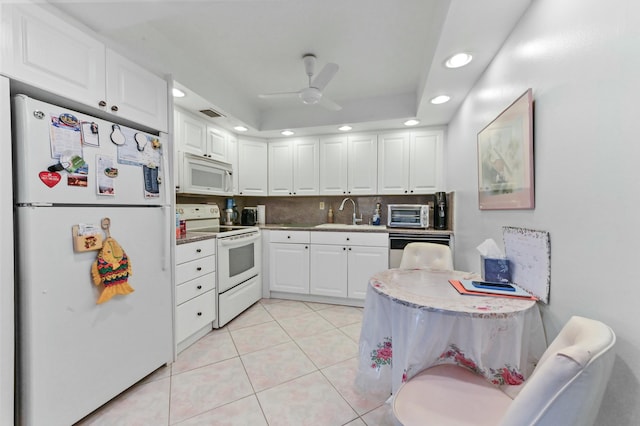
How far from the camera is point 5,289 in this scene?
1.09 meters

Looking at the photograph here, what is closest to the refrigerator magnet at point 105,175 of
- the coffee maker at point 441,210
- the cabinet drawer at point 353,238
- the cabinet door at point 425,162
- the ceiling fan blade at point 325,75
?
the ceiling fan blade at point 325,75

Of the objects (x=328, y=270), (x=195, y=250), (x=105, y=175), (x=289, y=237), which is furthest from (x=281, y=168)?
(x=105, y=175)

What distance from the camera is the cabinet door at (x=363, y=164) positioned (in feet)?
10.7

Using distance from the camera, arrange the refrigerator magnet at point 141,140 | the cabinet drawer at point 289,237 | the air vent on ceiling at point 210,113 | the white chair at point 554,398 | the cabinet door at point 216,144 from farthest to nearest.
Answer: the cabinet drawer at point 289,237
the cabinet door at point 216,144
the air vent on ceiling at point 210,113
the refrigerator magnet at point 141,140
the white chair at point 554,398

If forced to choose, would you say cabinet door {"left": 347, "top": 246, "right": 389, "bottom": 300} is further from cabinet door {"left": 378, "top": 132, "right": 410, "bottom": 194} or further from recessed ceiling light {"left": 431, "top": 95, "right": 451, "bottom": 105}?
recessed ceiling light {"left": 431, "top": 95, "right": 451, "bottom": 105}

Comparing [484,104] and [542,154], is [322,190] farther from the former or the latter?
[542,154]

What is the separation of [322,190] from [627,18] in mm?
2868

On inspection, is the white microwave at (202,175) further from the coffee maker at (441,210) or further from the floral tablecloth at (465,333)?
the coffee maker at (441,210)

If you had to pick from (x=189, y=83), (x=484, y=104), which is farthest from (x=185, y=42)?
(x=484, y=104)

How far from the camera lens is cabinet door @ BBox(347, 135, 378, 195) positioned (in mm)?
3264

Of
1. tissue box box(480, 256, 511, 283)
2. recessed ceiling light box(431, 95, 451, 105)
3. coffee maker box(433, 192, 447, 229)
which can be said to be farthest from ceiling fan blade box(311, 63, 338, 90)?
coffee maker box(433, 192, 447, 229)

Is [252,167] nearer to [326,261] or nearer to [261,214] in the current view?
[261,214]

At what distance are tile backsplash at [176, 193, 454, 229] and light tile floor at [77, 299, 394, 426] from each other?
1591mm

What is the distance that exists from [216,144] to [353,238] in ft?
6.27
